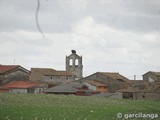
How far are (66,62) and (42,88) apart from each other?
2074 centimetres

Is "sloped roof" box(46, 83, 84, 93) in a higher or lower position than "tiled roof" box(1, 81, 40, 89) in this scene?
lower

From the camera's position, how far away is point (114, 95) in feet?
232

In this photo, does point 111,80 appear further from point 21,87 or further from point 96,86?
point 21,87

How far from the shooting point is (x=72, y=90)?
244 ft

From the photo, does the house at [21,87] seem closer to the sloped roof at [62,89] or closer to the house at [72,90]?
the house at [72,90]

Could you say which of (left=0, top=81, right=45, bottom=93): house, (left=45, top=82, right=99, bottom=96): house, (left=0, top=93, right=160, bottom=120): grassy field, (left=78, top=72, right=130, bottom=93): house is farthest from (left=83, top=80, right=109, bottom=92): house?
(left=0, top=93, right=160, bottom=120): grassy field

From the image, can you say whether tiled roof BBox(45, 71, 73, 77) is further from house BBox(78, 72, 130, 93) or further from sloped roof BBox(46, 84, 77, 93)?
sloped roof BBox(46, 84, 77, 93)

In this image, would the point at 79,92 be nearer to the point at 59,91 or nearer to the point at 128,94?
the point at 59,91

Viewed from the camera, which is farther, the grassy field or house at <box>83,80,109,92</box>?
house at <box>83,80,109,92</box>

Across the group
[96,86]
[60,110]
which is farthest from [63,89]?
[60,110]

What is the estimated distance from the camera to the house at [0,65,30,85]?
3248 inches

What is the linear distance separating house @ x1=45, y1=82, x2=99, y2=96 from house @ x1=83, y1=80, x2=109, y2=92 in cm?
214

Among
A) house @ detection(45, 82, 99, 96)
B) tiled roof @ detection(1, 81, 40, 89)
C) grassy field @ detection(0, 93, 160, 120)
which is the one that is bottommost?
grassy field @ detection(0, 93, 160, 120)

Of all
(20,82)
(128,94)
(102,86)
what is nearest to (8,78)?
(20,82)
